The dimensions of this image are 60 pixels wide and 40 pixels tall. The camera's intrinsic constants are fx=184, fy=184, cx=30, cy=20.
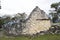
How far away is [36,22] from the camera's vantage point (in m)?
17.6

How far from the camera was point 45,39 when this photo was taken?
14391 millimetres

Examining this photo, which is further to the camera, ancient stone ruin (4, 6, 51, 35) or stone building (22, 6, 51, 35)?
stone building (22, 6, 51, 35)

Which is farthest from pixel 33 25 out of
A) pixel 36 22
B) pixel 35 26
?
pixel 36 22

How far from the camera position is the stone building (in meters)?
17.1

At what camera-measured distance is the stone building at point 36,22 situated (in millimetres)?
17125

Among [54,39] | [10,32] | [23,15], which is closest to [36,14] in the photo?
[10,32]

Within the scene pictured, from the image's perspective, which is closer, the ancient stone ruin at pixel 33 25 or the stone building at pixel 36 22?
the ancient stone ruin at pixel 33 25

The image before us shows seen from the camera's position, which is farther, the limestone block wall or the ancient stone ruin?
the limestone block wall

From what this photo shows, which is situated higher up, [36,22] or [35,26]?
[36,22]

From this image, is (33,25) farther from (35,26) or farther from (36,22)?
Result: (36,22)

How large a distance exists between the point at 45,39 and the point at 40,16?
12.5ft

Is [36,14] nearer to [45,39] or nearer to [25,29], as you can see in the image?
[25,29]

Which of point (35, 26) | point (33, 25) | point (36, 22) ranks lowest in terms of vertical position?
point (35, 26)

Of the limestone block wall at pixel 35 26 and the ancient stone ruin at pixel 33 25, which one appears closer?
the ancient stone ruin at pixel 33 25
